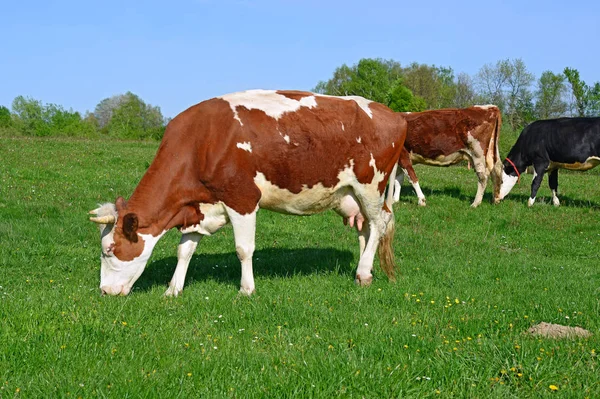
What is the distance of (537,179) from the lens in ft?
58.9

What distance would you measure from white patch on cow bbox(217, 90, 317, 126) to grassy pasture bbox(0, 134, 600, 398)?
91.2 inches

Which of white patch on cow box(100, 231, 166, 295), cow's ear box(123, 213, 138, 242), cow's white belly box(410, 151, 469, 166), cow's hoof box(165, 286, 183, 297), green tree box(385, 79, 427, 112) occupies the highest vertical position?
green tree box(385, 79, 427, 112)

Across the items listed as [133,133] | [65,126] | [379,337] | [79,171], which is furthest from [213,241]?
[65,126]

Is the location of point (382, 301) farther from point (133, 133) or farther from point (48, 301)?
point (133, 133)

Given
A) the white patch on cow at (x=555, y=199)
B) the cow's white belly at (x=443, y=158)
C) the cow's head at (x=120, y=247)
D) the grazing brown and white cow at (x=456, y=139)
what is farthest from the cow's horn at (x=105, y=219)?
the white patch on cow at (x=555, y=199)

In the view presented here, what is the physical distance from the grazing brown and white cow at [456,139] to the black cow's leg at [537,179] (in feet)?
3.09

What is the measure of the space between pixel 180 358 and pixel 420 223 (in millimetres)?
10304

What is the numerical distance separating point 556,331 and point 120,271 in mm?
5084

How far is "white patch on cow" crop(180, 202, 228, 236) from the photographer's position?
8.18 meters

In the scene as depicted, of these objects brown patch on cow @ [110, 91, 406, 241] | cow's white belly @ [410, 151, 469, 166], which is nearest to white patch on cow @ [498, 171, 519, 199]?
cow's white belly @ [410, 151, 469, 166]

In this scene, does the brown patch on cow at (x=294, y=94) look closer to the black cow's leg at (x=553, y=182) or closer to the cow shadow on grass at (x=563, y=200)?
the cow shadow on grass at (x=563, y=200)

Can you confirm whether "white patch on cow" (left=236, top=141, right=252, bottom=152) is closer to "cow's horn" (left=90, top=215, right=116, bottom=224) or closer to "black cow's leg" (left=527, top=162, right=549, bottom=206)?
"cow's horn" (left=90, top=215, right=116, bottom=224)

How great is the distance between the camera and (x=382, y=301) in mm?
7672

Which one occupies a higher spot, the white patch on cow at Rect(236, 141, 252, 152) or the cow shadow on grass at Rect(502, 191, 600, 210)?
the white patch on cow at Rect(236, 141, 252, 152)
